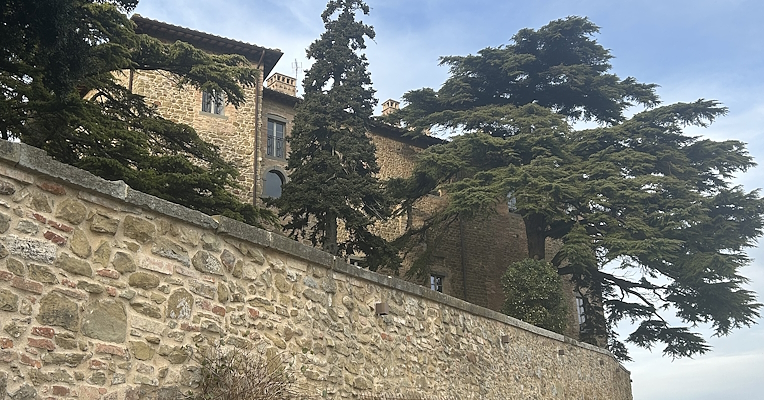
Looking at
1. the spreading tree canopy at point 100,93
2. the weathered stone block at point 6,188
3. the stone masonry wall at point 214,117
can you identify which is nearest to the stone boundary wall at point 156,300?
the weathered stone block at point 6,188

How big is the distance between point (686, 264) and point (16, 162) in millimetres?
20821

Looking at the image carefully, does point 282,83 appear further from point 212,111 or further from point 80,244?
point 80,244

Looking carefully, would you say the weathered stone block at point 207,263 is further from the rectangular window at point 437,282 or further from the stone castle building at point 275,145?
the rectangular window at point 437,282

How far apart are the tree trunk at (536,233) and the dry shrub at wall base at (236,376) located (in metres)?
19.2

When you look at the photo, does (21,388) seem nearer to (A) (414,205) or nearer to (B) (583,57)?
(A) (414,205)

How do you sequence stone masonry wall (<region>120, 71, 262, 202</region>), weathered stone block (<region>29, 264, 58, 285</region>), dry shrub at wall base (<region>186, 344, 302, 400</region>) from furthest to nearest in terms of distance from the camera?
1. stone masonry wall (<region>120, 71, 262, 202</region>)
2. dry shrub at wall base (<region>186, 344, 302, 400</region>)
3. weathered stone block (<region>29, 264, 58, 285</region>)

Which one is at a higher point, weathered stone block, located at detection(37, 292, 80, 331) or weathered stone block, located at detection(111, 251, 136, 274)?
weathered stone block, located at detection(111, 251, 136, 274)

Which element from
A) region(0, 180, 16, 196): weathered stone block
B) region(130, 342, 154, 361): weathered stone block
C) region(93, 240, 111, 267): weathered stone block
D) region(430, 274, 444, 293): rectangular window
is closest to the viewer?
region(0, 180, 16, 196): weathered stone block

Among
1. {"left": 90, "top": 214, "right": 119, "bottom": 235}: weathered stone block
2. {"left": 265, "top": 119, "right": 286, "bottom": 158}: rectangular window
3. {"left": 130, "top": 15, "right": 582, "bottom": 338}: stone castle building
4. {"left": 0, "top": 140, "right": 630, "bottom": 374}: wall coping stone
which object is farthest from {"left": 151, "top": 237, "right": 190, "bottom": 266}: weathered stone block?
{"left": 265, "top": 119, "right": 286, "bottom": 158}: rectangular window

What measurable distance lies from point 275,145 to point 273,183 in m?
1.43

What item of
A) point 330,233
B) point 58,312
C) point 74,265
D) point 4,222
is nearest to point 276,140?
point 330,233

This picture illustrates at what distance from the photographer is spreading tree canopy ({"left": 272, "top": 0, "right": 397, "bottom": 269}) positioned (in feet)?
59.5

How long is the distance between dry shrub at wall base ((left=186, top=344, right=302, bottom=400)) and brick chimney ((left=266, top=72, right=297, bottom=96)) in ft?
68.4

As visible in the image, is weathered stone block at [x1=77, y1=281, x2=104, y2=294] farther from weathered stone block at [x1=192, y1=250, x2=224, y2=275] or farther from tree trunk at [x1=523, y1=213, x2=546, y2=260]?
tree trunk at [x1=523, y1=213, x2=546, y2=260]
